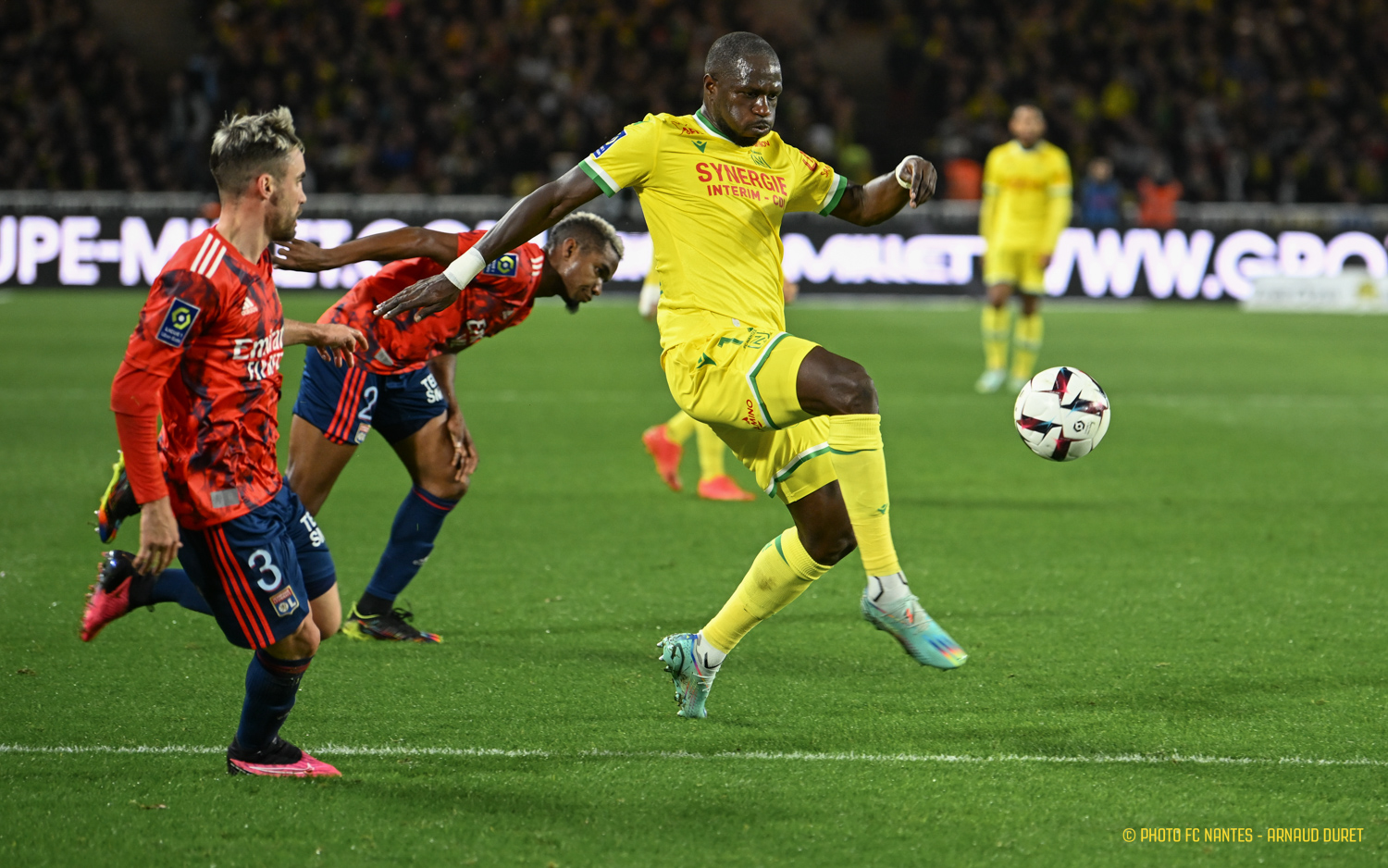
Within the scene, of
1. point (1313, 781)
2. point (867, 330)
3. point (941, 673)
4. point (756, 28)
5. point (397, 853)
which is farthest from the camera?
point (756, 28)

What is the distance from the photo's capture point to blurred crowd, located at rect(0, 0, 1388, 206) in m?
22.6

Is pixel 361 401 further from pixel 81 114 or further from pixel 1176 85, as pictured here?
pixel 1176 85

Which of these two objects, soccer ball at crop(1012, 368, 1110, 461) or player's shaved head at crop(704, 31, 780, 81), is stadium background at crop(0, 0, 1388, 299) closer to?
soccer ball at crop(1012, 368, 1110, 461)

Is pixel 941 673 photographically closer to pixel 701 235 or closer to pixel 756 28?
pixel 701 235

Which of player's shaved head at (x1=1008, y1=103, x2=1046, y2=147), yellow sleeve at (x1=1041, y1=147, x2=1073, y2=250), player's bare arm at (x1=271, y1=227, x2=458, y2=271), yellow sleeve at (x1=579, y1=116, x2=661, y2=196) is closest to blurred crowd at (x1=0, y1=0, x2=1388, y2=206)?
yellow sleeve at (x1=1041, y1=147, x2=1073, y2=250)

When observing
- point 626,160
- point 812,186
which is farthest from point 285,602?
point 812,186

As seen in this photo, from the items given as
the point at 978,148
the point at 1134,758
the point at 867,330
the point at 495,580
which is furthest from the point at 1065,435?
the point at 978,148

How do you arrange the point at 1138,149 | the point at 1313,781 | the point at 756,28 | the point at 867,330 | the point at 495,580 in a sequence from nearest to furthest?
the point at 1313,781 → the point at 495,580 → the point at 867,330 → the point at 1138,149 → the point at 756,28

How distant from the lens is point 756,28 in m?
26.0

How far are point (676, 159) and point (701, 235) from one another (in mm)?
247

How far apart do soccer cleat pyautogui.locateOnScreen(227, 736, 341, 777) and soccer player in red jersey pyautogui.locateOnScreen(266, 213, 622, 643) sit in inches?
57.3

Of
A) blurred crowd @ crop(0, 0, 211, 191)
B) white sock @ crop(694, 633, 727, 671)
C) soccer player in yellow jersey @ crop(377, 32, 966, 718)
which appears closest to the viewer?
soccer player in yellow jersey @ crop(377, 32, 966, 718)

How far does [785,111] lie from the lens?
2450 cm

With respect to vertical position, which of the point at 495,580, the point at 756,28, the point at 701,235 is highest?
the point at 756,28
